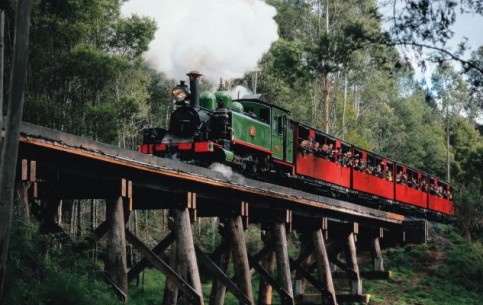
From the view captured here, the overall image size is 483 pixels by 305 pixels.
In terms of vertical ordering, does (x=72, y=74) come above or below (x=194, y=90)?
above

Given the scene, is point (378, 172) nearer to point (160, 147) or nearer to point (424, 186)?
point (424, 186)

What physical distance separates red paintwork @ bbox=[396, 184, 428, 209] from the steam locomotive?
41 mm

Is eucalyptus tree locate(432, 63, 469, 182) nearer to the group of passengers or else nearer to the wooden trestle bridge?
the group of passengers

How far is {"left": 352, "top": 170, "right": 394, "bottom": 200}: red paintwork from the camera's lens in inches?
1062

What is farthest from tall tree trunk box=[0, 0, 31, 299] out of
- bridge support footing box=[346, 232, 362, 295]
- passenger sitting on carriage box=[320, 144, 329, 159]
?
bridge support footing box=[346, 232, 362, 295]

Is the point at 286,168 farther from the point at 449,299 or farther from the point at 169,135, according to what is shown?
the point at 449,299

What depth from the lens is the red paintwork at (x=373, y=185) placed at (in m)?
27.0

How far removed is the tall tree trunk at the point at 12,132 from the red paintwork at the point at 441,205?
2573 centimetres

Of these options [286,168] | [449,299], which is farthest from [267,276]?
[449,299]

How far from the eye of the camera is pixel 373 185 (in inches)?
1098

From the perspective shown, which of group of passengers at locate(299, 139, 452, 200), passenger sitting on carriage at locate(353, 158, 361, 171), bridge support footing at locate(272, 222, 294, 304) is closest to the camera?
bridge support footing at locate(272, 222, 294, 304)

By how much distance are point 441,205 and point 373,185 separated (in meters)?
8.80

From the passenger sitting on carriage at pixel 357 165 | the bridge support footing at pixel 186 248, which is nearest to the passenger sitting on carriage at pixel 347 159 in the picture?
the passenger sitting on carriage at pixel 357 165

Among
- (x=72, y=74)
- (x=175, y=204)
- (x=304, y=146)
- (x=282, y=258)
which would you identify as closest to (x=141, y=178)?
(x=175, y=204)
